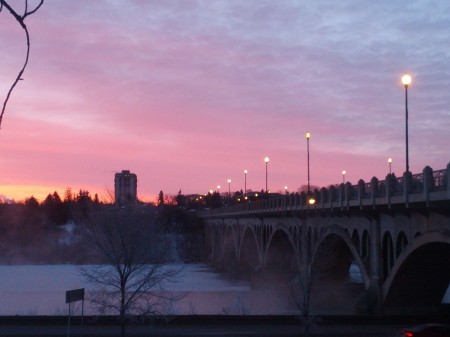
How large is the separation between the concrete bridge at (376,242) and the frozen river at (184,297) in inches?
157

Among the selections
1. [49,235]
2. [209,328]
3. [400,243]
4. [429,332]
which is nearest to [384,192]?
[400,243]

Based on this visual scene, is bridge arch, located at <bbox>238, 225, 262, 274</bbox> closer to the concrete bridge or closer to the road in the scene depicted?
the concrete bridge

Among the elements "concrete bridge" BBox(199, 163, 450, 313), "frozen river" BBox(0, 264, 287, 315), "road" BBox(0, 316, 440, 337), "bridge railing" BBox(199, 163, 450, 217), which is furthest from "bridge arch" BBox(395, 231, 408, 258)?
"frozen river" BBox(0, 264, 287, 315)

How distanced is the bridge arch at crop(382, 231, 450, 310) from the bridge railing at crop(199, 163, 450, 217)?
1.79 metres

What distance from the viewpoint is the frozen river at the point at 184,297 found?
43594 millimetres

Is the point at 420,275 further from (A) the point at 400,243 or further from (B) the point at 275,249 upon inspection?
(B) the point at 275,249

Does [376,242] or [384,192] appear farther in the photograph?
[376,242]

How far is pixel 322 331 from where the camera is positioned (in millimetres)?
30438

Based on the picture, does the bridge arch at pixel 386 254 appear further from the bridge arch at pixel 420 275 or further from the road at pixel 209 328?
the road at pixel 209 328

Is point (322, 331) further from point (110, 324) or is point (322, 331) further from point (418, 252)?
point (110, 324)

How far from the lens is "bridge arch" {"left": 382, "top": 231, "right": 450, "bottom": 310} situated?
97.2 ft

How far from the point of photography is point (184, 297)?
43781 mm

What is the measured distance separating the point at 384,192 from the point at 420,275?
160 inches

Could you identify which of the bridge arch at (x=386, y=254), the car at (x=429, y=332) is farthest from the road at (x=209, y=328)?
the car at (x=429, y=332)
